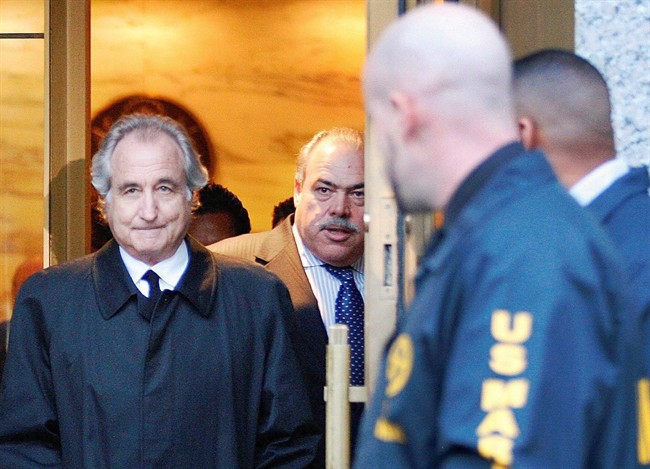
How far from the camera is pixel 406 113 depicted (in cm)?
202

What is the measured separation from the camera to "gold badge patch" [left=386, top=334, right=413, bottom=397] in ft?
6.62

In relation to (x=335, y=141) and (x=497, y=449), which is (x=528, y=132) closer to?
(x=497, y=449)

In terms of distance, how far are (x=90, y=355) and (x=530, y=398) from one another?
76.1 inches

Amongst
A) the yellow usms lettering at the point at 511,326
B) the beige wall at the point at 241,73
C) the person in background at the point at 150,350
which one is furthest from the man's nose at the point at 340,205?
the beige wall at the point at 241,73

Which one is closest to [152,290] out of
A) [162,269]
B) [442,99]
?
[162,269]

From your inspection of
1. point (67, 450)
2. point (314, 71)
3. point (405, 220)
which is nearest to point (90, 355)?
point (67, 450)

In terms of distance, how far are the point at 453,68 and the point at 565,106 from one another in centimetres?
76

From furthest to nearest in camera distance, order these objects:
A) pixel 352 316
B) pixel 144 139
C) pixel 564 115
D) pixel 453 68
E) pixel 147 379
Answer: pixel 352 316, pixel 144 139, pixel 147 379, pixel 564 115, pixel 453 68

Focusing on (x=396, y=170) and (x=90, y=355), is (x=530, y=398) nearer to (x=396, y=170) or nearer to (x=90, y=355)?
(x=396, y=170)

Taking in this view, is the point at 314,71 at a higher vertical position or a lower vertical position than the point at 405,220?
higher

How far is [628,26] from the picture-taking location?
131 inches

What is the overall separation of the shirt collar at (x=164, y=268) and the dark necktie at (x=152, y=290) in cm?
1

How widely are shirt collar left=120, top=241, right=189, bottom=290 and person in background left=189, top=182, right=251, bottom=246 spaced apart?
197 cm

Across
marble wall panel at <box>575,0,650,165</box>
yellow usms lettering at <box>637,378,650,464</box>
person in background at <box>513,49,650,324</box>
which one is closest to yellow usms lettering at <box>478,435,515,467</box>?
yellow usms lettering at <box>637,378,650,464</box>
